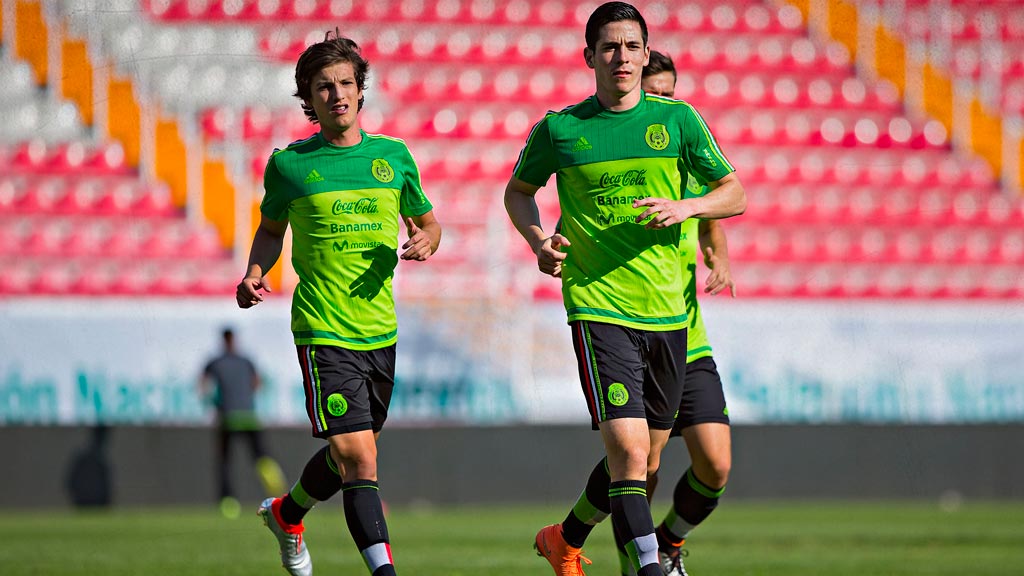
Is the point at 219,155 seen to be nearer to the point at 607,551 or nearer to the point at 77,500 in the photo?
the point at 77,500

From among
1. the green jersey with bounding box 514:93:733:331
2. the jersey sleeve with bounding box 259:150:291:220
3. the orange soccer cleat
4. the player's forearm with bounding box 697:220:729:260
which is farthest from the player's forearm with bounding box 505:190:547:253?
the orange soccer cleat

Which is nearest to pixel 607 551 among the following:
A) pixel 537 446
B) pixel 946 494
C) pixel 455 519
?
pixel 455 519

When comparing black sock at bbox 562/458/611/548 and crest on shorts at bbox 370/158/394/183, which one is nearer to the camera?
crest on shorts at bbox 370/158/394/183

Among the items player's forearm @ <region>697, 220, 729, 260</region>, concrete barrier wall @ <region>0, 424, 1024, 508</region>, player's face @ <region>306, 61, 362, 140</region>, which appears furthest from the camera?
concrete barrier wall @ <region>0, 424, 1024, 508</region>

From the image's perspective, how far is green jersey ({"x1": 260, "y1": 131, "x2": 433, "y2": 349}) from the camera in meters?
6.40

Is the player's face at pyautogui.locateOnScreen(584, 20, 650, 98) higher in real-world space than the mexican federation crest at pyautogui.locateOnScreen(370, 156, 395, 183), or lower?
higher

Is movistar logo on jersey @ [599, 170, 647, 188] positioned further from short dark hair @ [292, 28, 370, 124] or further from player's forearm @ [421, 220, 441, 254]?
short dark hair @ [292, 28, 370, 124]

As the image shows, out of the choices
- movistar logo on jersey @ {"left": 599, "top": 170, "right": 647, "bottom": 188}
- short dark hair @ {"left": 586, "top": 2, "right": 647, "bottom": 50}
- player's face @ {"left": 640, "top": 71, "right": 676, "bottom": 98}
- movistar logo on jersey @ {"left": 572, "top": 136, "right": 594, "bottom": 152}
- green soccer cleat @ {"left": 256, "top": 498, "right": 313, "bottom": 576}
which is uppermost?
short dark hair @ {"left": 586, "top": 2, "right": 647, "bottom": 50}

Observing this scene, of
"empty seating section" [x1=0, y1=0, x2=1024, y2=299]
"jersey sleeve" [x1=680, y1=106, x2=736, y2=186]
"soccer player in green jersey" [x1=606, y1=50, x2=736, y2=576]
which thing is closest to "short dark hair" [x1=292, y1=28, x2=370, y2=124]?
"jersey sleeve" [x1=680, y1=106, x2=736, y2=186]

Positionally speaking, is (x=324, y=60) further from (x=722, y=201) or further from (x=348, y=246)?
(x=722, y=201)

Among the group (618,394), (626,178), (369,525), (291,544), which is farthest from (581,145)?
(291,544)

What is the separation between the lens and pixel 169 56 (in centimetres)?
2006

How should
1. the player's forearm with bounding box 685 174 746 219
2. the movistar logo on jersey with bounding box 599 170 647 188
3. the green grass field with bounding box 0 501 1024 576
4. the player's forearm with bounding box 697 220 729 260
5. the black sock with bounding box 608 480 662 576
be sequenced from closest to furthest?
the black sock with bounding box 608 480 662 576, the player's forearm with bounding box 685 174 746 219, the movistar logo on jersey with bounding box 599 170 647 188, the player's forearm with bounding box 697 220 729 260, the green grass field with bounding box 0 501 1024 576

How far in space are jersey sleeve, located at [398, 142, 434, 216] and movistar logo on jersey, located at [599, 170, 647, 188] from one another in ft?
2.99
